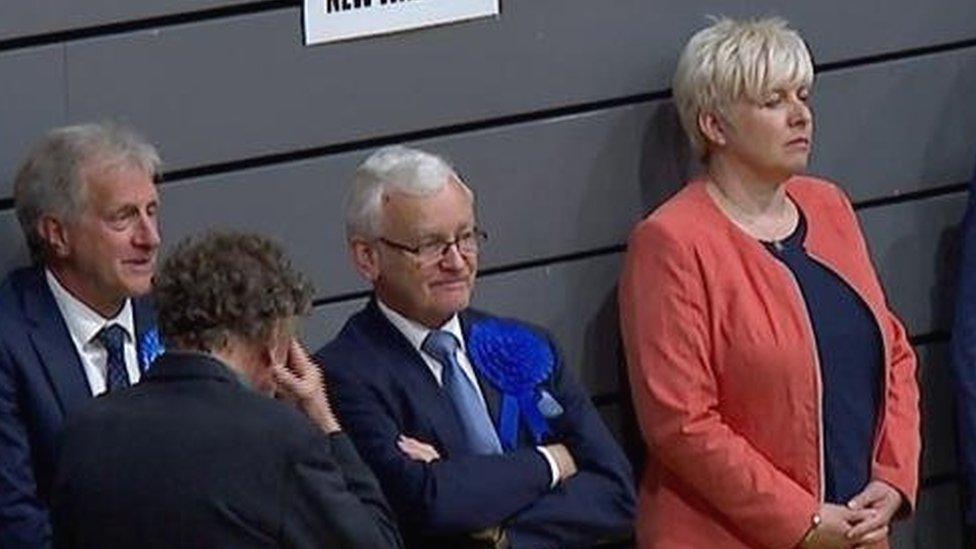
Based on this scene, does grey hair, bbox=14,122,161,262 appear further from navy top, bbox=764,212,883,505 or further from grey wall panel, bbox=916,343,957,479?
grey wall panel, bbox=916,343,957,479

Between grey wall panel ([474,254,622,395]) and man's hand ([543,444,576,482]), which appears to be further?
grey wall panel ([474,254,622,395])

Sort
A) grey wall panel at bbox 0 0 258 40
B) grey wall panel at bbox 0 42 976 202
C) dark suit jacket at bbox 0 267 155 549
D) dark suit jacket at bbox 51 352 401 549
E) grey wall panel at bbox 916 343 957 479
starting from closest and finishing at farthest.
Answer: dark suit jacket at bbox 51 352 401 549
dark suit jacket at bbox 0 267 155 549
grey wall panel at bbox 0 0 258 40
grey wall panel at bbox 0 42 976 202
grey wall panel at bbox 916 343 957 479

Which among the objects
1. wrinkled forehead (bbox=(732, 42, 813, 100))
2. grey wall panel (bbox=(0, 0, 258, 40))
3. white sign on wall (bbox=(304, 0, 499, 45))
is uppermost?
grey wall panel (bbox=(0, 0, 258, 40))

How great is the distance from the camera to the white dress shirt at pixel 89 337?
173 inches

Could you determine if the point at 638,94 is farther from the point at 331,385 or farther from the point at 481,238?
the point at 331,385

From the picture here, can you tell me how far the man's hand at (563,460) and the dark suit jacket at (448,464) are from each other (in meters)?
0.01

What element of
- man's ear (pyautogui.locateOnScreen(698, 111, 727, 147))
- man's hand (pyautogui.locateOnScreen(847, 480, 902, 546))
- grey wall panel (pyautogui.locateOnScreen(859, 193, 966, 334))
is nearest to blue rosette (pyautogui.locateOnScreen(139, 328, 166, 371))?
man's ear (pyautogui.locateOnScreen(698, 111, 727, 147))

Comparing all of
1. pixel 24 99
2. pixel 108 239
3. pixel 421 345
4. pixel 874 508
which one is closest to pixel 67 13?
pixel 24 99

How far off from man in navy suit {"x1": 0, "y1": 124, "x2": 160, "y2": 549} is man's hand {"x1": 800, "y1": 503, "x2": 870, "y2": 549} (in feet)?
3.92

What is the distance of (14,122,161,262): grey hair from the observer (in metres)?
4.38

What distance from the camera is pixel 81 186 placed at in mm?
4375

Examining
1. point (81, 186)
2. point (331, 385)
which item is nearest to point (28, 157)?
point (81, 186)

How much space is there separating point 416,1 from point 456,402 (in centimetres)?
80

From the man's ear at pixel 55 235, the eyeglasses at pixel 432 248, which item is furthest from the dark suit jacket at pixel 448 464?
the man's ear at pixel 55 235
